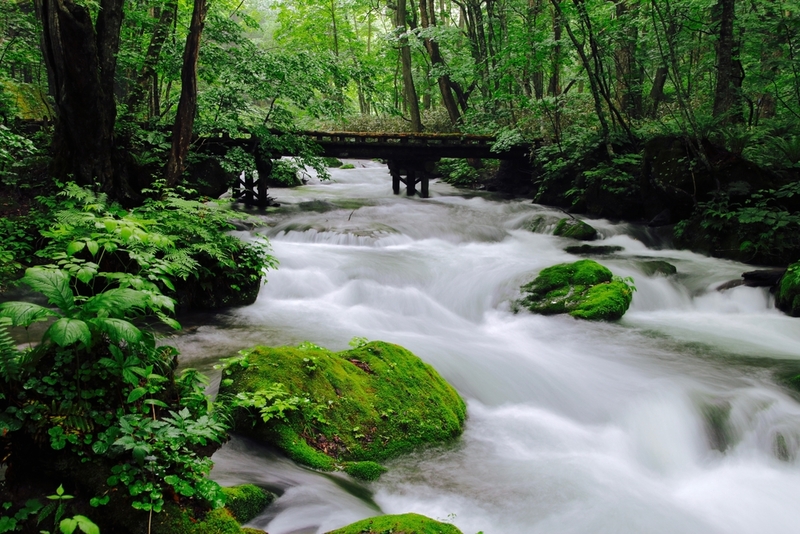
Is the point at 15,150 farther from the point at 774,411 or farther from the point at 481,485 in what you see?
the point at 774,411

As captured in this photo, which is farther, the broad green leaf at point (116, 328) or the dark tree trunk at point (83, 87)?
the dark tree trunk at point (83, 87)

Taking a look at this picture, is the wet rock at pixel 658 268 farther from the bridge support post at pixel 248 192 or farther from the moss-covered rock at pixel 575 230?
the bridge support post at pixel 248 192

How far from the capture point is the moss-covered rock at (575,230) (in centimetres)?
1322

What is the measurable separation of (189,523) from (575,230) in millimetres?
12311

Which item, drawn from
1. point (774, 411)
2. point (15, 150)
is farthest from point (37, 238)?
point (774, 411)

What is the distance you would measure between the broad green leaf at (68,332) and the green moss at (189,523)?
2.93ft

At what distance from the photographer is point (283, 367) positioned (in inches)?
168

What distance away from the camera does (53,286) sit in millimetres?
2562

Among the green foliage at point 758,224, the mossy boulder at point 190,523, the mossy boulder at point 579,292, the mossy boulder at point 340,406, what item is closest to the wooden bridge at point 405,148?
the green foliage at point 758,224

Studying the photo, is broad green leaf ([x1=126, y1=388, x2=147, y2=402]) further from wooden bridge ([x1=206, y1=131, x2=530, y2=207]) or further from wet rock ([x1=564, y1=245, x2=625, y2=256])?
wooden bridge ([x1=206, y1=131, x2=530, y2=207])

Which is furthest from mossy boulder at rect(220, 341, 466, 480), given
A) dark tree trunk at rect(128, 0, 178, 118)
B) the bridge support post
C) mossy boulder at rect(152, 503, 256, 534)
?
the bridge support post

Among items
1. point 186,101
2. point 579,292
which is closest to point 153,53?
point 186,101

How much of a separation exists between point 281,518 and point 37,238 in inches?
281

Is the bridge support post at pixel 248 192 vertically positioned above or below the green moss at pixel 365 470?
above
